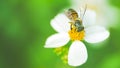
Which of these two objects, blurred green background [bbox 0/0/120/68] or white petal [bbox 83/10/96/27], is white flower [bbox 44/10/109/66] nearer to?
white petal [bbox 83/10/96/27]

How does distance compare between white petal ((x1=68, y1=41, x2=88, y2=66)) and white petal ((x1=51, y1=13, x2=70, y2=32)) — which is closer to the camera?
white petal ((x1=68, y1=41, x2=88, y2=66))

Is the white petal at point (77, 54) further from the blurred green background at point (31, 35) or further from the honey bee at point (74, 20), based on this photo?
the blurred green background at point (31, 35)

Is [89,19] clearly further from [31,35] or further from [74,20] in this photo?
[31,35]

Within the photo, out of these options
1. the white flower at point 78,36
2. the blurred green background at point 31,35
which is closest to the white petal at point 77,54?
the white flower at point 78,36

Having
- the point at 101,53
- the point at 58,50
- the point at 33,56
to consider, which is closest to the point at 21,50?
the point at 33,56

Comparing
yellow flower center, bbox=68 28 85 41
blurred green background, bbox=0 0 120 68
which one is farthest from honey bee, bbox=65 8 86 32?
blurred green background, bbox=0 0 120 68
